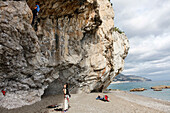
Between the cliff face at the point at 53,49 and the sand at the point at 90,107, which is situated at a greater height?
the cliff face at the point at 53,49

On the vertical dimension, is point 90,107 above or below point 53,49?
below

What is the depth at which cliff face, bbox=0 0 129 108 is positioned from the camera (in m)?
8.98

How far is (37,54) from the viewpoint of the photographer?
40.0ft

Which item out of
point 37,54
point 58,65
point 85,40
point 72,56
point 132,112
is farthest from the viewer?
point 85,40

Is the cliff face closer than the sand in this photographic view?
No

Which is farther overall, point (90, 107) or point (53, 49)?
point (53, 49)

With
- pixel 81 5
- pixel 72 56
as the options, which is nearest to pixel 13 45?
pixel 72 56

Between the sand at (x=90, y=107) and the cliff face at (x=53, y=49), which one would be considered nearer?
the sand at (x=90, y=107)

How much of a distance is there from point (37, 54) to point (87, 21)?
914cm

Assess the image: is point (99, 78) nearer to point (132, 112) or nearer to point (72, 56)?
point (72, 56)

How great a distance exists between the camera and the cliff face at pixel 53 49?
898 cm

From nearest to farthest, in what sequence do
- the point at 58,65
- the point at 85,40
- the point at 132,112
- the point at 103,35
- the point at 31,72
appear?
the point at 132,112, the point at 31,72, the point at 58,65, the point at 85,40, the point at 103,35

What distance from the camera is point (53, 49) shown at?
49.0 ft

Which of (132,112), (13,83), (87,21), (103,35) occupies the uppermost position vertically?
(87,21)
